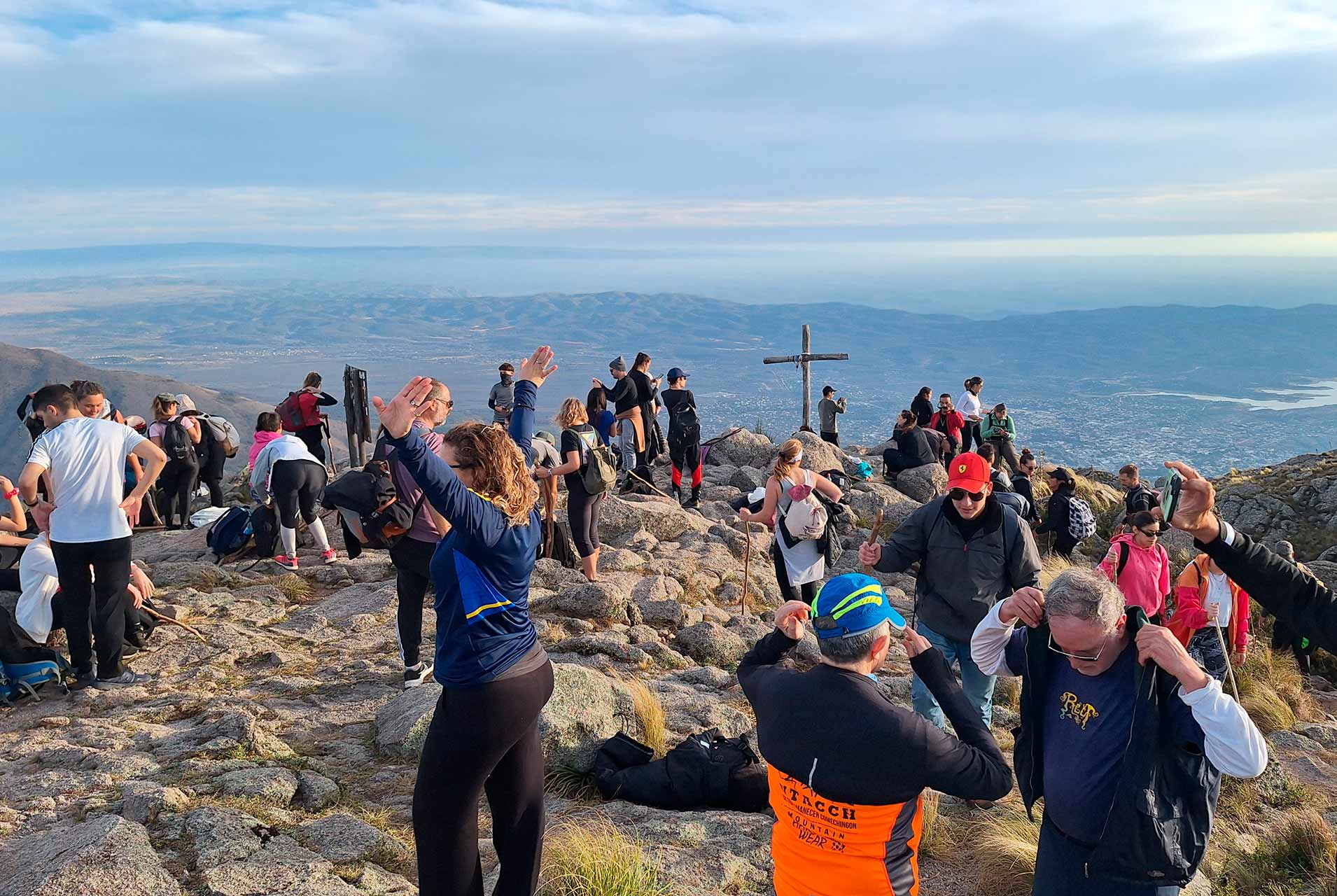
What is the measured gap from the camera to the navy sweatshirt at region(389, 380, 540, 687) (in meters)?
3.19

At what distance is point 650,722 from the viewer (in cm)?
579

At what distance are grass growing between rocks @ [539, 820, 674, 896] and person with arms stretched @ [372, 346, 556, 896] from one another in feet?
1.96

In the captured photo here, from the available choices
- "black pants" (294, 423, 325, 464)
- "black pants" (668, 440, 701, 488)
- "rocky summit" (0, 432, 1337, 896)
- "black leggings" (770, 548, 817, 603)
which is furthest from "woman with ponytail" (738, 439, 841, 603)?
"black pants" (294, 423, 325, 464)

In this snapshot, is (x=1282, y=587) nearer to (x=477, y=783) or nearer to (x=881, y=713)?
(x=881, y=713)

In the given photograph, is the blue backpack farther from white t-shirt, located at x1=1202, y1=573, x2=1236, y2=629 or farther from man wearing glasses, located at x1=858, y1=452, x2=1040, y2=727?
white t-shirt, located at x1=1202, y1=573, x2=1236, y2=629

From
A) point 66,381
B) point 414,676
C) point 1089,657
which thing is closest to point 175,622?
point 414,676

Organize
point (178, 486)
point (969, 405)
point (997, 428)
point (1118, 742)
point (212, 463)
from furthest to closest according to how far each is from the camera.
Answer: point (969, 405)
point (997, 428)
point (212, 463)
point (178, 486)
point (1118, 742)

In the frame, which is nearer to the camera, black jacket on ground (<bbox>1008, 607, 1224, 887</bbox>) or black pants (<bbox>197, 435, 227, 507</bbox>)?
black jacket on ground (<bbox>1008, 607, 1224, 887</bbox>)

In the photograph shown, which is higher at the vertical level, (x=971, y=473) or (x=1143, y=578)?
(x=971, y=473)

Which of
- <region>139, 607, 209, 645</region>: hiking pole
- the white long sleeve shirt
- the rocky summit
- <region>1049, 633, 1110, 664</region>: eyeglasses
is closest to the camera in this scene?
the white long sleeve shirt

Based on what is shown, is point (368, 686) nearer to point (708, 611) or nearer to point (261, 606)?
point (261, 606)

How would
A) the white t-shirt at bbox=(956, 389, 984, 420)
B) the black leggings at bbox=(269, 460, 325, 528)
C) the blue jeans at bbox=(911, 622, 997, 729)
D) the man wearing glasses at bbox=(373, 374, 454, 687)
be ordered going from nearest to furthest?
the blue jeans at bbox=(911, 622, 997, 729), the man wearing glasses at bbox=(373, 374, 454, 687), the black leggings at bbox=(269, 460, 325, 528), the white t-shirt at bbox=(956, 389, 984, 420)

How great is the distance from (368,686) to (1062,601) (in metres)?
5.40

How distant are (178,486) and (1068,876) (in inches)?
480
